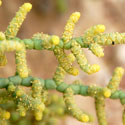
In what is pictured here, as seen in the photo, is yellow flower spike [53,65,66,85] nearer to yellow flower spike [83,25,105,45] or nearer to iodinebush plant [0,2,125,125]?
iodinebush plant [0,2,125,125]

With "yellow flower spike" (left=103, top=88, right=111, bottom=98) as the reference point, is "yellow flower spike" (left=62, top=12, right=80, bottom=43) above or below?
above

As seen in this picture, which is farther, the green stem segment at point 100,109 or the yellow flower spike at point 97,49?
the green stem segment at point 100,109

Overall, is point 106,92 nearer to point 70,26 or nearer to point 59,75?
point 59,75

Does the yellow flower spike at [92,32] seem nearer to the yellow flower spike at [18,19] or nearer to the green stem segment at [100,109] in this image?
the yellow flower spike at [18,19]

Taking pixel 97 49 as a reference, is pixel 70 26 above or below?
above

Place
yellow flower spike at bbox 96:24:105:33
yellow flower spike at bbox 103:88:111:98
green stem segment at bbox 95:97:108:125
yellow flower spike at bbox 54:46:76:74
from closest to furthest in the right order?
1. yellow flower spike at bbox 96:24:105:33
2. yellow flower spike at bbox 54:46:76:74
3. yellow flower spike at bbox 103:88:111:98
4. green stem segment at bbox 95:97:108:125

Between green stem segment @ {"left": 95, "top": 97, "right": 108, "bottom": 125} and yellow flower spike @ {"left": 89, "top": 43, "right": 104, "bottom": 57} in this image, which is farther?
green stem segment @ {"left": 95, "top": 97, "right": 108, "bottom": 125}

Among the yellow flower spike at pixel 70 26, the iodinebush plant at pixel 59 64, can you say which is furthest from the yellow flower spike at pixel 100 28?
the yellow flower spike at pixel 70 26

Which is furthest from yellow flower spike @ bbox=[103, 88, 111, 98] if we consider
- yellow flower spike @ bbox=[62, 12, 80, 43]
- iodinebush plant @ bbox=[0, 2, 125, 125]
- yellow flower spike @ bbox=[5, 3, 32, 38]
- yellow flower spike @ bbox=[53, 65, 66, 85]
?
yellow flower spike @ bbox=[5, 3, 32, 38]

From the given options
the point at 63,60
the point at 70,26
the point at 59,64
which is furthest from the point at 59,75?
the point at 70,26
